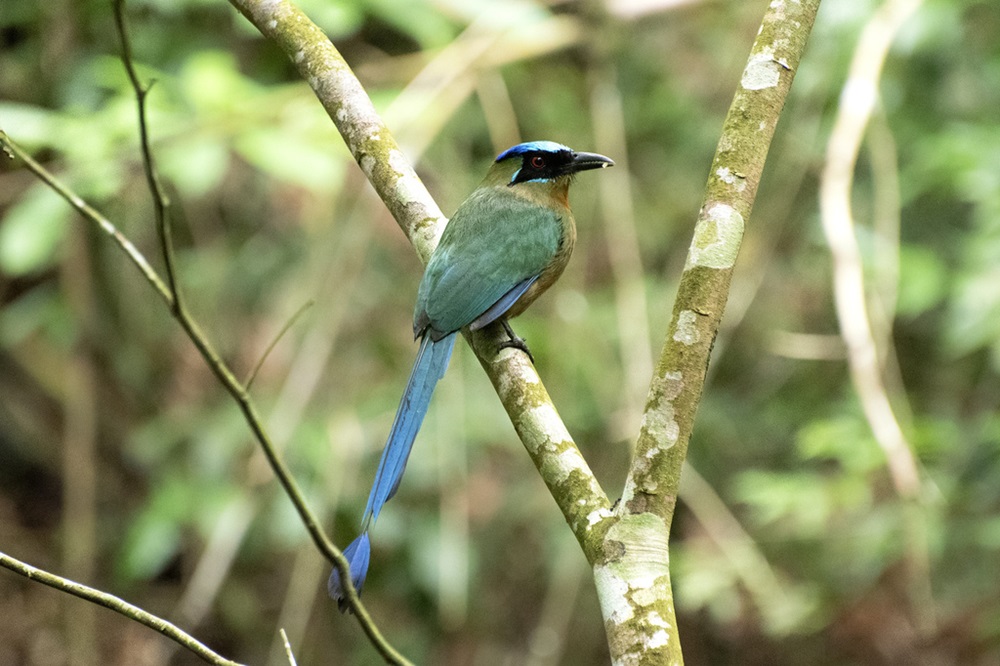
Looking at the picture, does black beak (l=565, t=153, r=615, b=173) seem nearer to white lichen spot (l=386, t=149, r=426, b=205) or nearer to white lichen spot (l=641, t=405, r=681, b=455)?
white lichen spot (l=386, t=149, r=426, b=205)

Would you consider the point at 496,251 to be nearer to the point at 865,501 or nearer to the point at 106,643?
the point at 865,501

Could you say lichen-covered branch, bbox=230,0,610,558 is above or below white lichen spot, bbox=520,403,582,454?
above

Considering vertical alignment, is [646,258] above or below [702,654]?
above

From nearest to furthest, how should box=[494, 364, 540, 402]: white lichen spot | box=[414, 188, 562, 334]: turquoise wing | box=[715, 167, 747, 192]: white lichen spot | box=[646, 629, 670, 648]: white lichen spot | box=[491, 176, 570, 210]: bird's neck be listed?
box=[646, 629, 670, 648]: white lichen spot < box=[715, 167, 747, 192]: white lichen spot < box=[494, 364, 540, 402]: white lichen spot < box=[414, 188, 562, 334]: turquoise wing < box=[491, 176, 570, 210]: bird's neck

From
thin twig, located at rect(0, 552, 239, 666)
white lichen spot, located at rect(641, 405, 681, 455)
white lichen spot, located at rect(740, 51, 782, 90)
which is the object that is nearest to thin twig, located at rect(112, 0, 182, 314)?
thin twig, located at rect(0, 552, 239, 666)

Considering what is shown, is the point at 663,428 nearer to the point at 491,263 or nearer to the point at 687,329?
the point at 687,329

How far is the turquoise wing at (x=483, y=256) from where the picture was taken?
273 cm

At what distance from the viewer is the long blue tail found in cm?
194

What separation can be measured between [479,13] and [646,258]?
2087 mm

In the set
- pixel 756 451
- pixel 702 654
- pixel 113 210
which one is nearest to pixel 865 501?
pixel 756 451

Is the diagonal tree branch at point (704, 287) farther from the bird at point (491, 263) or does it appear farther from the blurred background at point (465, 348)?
the blurred background at point (465, 348)

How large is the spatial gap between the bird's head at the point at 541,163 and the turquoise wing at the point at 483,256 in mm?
126

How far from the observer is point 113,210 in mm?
4609

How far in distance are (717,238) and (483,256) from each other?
1.24 meters
